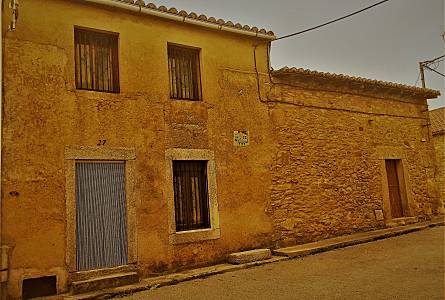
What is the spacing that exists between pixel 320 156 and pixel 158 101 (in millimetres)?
4334

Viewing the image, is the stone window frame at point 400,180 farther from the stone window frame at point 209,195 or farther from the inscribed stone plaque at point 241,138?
the stone window frame at point 209,195

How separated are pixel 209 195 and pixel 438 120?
1461 centimetres

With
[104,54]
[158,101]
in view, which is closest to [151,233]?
[158,101]

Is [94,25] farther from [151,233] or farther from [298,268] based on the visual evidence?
[298,268]

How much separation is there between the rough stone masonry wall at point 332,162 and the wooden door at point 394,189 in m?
0.39

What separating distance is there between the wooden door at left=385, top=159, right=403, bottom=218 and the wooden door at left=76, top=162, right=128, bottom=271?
310 inches

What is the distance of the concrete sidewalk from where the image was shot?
5.62 m

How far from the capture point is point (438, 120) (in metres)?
17.3

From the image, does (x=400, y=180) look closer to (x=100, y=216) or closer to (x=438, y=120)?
(x=438, y=120)

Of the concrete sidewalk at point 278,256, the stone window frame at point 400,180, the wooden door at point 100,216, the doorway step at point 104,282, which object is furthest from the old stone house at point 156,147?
the stone window frame at point 400,180

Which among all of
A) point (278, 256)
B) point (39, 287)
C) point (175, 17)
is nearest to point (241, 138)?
point (278, 256)

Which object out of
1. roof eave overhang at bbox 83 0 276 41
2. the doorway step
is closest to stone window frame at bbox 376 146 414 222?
roof eave overhang at bbox 83 0 276 41

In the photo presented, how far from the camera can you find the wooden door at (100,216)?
19.7 feet

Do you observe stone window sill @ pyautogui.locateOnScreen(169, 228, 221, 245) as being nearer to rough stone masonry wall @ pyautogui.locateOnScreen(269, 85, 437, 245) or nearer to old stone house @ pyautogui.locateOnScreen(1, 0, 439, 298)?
old stone house @ pyautogui.locateOnScreen(1, 0, 439, 298)
